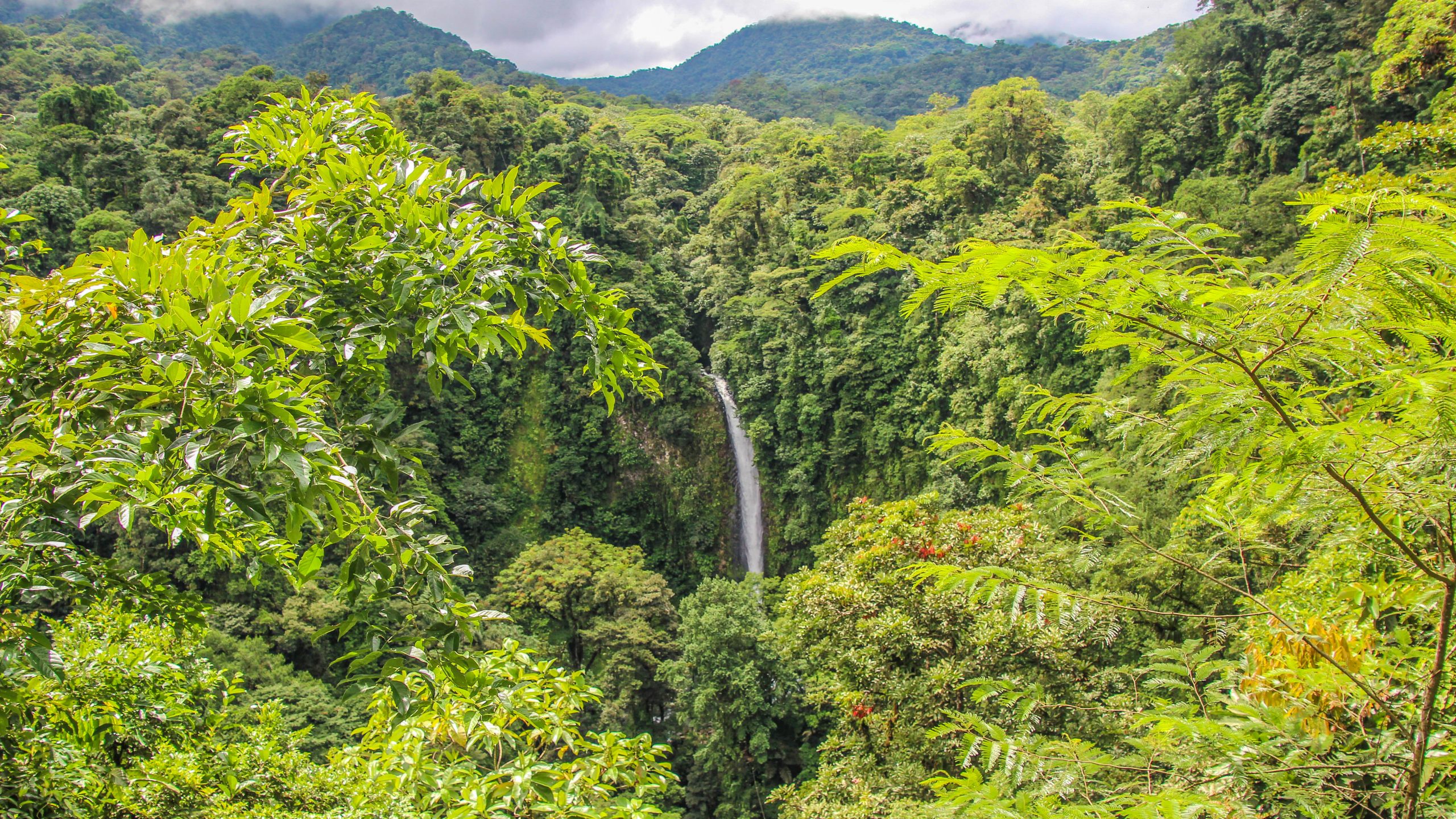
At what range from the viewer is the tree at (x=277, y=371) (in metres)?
1.15

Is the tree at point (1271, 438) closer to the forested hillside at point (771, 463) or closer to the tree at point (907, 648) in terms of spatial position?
the forested hillside at point (771, 463)

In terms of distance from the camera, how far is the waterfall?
2075 centimetres

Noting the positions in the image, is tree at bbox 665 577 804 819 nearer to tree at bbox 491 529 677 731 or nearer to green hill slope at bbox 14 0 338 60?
tree at bbox 491 529 677 731

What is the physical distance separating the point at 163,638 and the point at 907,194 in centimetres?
1783

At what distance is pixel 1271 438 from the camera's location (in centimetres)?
154

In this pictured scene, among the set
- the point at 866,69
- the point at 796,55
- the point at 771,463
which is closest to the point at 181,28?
the point at 796,55

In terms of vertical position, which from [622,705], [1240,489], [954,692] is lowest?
[622,705]

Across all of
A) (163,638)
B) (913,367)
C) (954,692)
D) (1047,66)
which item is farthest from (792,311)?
(1047,66)

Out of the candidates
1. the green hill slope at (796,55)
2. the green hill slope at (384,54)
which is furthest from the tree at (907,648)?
the green hill slope at (796,55)

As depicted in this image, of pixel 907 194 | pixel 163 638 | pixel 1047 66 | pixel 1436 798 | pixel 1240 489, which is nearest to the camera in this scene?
pixel 1436 798

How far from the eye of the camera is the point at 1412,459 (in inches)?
58.6

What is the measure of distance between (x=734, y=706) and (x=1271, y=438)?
39.1 feet

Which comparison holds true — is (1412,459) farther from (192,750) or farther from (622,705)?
(622,705)

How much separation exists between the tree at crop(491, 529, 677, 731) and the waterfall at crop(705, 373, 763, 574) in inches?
209
